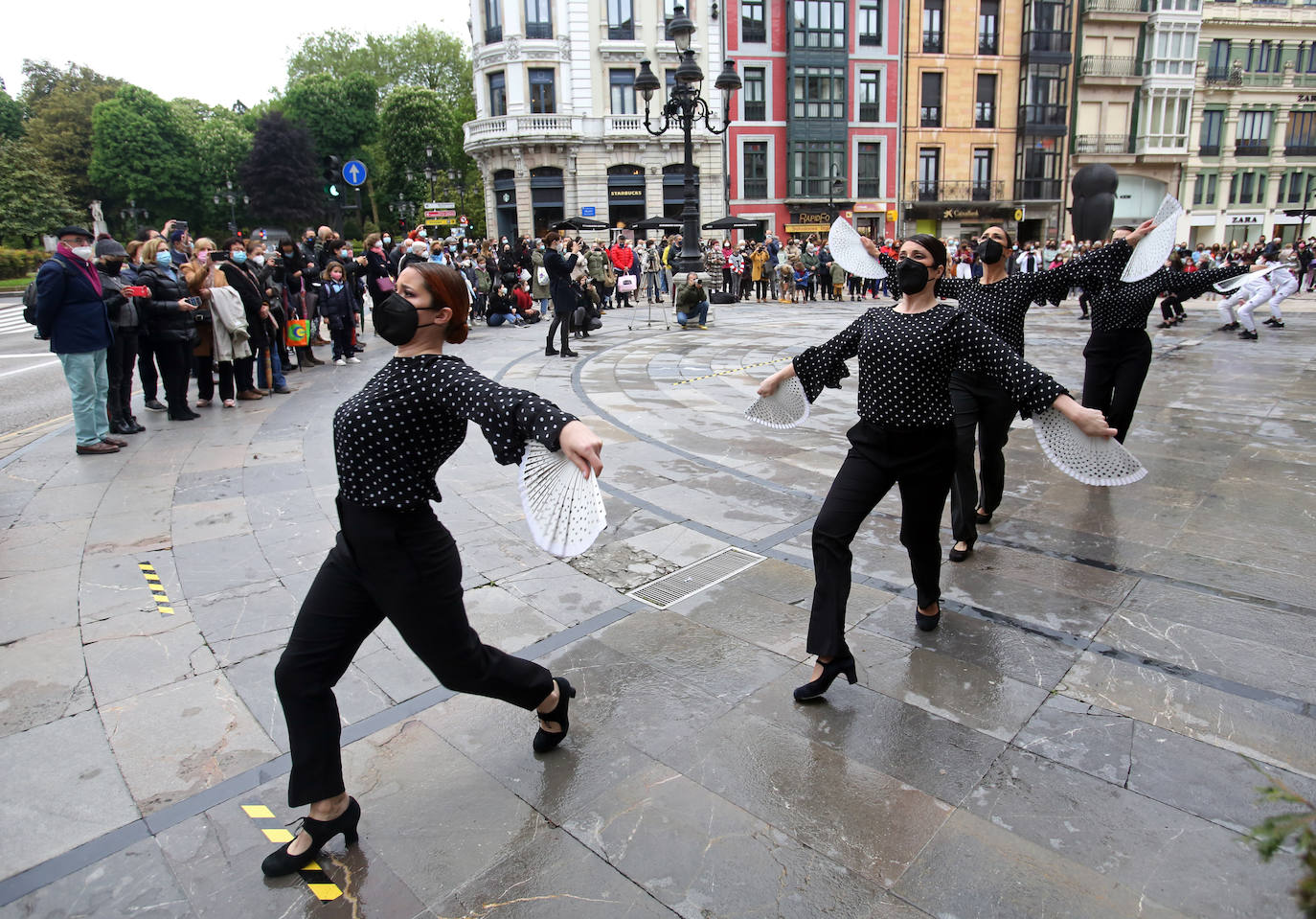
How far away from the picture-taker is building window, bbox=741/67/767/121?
136 ft

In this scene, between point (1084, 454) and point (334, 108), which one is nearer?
point (1084, 454)

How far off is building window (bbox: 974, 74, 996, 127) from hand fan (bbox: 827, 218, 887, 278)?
45.3m

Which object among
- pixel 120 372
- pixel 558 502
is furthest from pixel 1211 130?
pixel 558 502

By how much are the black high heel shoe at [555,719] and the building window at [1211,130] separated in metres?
54.4

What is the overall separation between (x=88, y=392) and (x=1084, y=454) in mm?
8104

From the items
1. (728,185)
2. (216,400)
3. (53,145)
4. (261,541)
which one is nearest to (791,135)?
(728,185)

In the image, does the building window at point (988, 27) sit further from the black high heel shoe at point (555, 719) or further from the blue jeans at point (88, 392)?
the black high heel shoe at point (555, 719)

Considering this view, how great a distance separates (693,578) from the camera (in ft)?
15.3

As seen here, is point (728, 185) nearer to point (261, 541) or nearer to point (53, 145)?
point (261, 541)

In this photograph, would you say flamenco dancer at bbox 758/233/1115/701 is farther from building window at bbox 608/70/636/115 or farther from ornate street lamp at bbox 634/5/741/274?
building window at bbox 608/70/636/115

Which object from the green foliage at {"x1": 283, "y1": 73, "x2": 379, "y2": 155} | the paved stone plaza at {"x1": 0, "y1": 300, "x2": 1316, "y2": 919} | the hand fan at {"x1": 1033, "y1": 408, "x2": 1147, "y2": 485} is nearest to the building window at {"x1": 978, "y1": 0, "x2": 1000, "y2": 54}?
the green foliage at {"x1": 283, "y1": 73, "x2": 379, "y2": 155}

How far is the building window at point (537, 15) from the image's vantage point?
4003cm

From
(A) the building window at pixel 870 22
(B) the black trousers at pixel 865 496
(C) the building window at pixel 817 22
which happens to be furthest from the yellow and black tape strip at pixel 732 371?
(A) the building window at pixel 870 22

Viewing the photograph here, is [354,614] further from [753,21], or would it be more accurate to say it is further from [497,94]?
[753,21]
